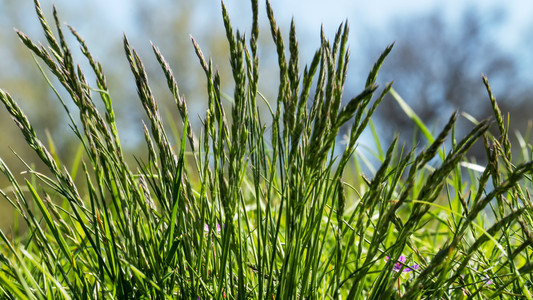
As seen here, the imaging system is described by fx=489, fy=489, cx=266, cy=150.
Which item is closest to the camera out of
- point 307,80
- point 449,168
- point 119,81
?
point 449,168

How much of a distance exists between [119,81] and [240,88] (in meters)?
19.6

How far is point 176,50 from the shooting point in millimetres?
20250

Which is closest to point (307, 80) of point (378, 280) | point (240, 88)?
point (240, 88)

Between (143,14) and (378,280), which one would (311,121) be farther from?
(143,14)

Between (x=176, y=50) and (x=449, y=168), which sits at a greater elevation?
(x=176, y=50)

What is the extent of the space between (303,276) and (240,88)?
1.09 ft

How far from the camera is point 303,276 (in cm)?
82

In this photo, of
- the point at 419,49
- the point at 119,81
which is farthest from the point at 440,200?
Result: the point at 119,81

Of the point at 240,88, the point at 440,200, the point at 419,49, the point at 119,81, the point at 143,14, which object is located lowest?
the point at 240,88

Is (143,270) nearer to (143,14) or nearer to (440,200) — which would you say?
(440,200)

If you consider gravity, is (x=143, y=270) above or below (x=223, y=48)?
below

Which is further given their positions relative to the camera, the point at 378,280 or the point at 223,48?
the point at 223,48

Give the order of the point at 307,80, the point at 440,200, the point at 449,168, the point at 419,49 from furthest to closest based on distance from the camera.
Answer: the point at 419,49 → the point at 440,200 → the point at 307,80 → the point at 449,168

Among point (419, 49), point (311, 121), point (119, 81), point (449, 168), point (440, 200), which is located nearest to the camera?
point (449, 168)
